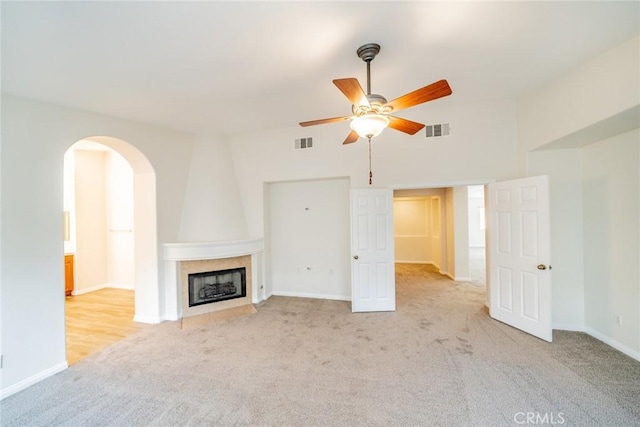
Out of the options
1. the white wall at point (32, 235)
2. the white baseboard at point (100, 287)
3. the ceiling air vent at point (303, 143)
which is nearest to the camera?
the white wall at point (32, 235)

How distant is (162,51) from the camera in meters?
2.34

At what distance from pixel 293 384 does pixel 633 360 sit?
3608mm

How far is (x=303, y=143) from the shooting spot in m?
4.82

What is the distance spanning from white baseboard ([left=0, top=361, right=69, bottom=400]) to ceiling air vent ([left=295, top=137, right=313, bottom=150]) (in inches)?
164

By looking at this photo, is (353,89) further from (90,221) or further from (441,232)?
(90,221)

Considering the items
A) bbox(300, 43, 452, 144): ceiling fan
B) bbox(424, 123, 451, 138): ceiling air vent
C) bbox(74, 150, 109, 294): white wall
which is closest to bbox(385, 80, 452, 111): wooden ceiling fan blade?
bbox(300, 43, 452, 144): ceiling fan

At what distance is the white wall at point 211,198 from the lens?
A: 184 inches

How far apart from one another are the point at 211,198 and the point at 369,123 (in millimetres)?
3515

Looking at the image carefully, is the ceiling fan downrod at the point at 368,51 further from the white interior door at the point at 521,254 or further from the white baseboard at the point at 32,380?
the white baseboard at the point at 32,380

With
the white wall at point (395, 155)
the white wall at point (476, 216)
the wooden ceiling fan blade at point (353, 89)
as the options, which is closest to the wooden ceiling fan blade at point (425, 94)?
the wooden ceiling fan blade at point (353, 89)

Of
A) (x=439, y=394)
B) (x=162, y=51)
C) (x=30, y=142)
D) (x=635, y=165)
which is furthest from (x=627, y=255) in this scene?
(x=30, y=142)

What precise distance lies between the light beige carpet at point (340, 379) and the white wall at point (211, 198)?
5.10 ft

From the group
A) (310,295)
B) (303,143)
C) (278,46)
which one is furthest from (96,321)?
(278,46)

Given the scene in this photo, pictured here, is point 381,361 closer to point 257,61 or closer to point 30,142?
point 257,61
